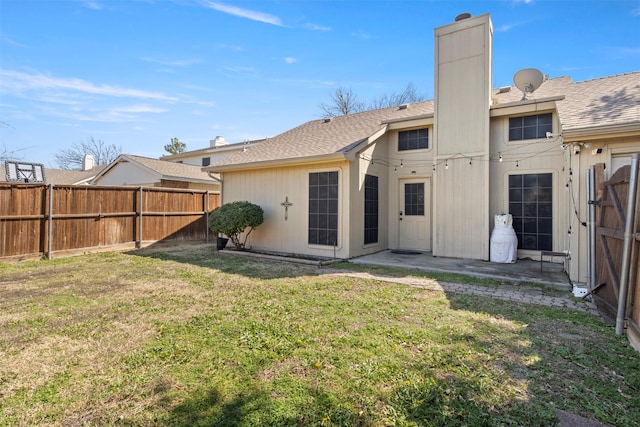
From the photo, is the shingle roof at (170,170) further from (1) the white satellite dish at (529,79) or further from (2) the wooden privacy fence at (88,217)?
(1) the white satellite dish at (529,79)

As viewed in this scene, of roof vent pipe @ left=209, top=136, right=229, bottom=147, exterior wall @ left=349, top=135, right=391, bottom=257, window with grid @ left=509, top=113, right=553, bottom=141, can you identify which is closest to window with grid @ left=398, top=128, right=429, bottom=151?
exterior wall @ left=349, top=135, right=391, bottom=257

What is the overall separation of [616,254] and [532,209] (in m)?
4.18

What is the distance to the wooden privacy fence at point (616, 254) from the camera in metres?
3.31

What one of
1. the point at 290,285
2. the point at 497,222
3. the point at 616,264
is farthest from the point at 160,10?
the point at 616,264

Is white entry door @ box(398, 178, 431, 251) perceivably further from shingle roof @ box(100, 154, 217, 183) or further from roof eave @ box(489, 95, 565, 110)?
shingle roof @ box(100, 154, 217, 183)

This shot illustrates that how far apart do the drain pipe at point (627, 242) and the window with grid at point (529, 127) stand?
16.2 feet

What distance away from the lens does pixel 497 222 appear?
25.4ft

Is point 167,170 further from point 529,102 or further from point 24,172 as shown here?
point 529,102

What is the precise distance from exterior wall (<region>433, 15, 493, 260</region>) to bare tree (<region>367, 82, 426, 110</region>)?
15191 millimetres

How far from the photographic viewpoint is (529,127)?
7848mm

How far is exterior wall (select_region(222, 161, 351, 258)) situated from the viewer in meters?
8.23

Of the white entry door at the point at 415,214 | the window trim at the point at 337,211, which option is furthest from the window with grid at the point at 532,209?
the window trim at the point at 337,211

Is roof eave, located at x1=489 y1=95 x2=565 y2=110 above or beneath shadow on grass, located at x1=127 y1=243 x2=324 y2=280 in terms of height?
above

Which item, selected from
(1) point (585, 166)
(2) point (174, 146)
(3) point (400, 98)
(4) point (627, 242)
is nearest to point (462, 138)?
(1) point (585, 166)
